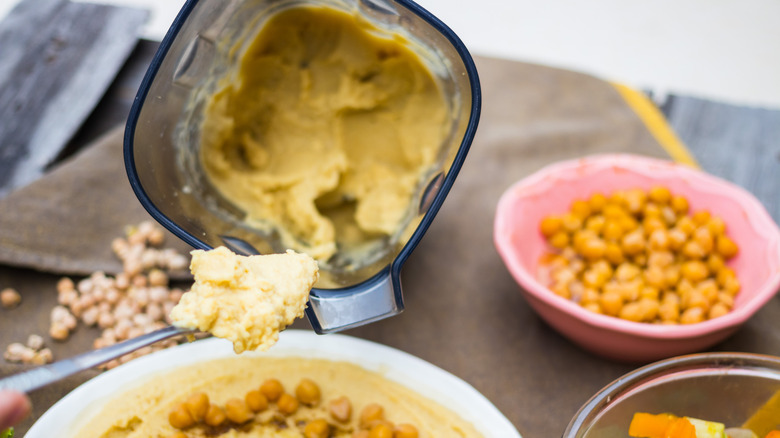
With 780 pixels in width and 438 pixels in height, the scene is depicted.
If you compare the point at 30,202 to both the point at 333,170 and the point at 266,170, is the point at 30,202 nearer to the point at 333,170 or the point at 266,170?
the point at 266,170

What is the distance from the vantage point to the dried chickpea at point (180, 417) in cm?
98

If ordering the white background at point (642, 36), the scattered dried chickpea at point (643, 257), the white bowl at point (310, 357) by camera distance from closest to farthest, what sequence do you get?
the white bowl at point (310, 357) → the scattered dried chickpea at point (643, 257) → the white background at point (642, 36)

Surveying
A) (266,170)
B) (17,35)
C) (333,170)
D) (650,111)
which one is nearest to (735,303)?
(650,111)

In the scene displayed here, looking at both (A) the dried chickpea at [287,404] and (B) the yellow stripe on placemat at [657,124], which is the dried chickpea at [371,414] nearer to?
(A) the dried chickpea at [287,404]

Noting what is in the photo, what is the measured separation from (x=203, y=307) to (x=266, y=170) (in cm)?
37

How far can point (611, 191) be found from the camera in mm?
1303

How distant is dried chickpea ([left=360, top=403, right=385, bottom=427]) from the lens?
3.32 feet

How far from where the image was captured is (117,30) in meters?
1.57

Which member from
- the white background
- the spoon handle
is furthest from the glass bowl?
the white background

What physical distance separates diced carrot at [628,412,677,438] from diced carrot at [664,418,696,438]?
1cm

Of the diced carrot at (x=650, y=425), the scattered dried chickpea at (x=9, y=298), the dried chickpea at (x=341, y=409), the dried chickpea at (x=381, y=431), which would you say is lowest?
the scattered dried chickpea at (x=9, y=298)

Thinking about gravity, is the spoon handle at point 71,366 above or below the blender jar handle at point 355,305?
above

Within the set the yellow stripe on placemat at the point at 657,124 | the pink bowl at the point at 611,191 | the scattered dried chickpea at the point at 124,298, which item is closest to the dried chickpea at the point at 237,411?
the scattered dried chickpea at the point at 124,298

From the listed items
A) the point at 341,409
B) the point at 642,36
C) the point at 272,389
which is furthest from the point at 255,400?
the point at 642,36
